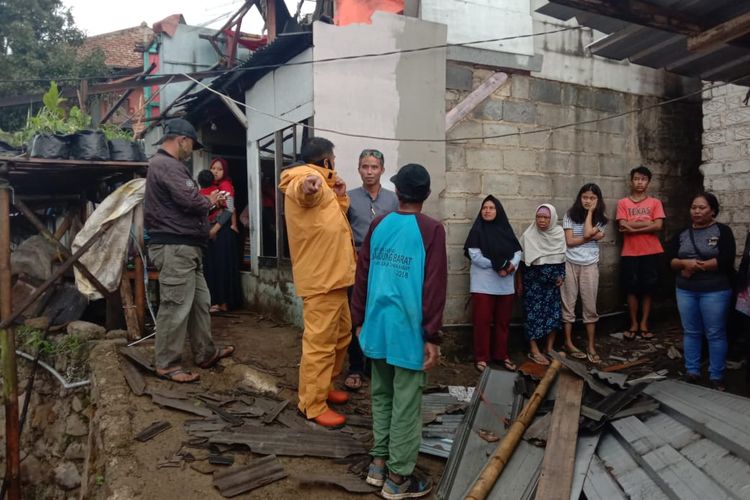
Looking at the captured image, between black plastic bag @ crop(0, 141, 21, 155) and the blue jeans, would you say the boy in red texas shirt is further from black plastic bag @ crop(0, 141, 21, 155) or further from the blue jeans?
black plastic bag @ crop(0, 141, 21, 155)

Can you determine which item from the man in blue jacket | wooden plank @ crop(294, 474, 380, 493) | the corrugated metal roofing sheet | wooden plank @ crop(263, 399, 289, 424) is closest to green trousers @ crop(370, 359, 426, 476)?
the man in blue jacket

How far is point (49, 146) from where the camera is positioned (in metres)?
5.10

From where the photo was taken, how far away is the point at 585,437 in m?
2.96

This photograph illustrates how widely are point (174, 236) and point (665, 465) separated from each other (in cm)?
362

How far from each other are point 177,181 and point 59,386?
3076mm

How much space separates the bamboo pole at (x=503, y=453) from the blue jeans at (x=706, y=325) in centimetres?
191

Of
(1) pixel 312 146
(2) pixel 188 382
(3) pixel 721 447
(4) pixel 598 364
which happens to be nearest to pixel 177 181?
(1) pixel 312 146

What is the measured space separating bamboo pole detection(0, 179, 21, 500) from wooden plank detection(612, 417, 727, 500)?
547cm

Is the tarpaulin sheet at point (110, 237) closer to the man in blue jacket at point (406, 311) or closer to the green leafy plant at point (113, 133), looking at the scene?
the green leafy plant at point (113, 133)

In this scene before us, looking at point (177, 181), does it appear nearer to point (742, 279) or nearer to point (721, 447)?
point (721, 447)

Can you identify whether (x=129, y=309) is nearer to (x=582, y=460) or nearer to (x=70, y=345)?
(x=70, y=345)

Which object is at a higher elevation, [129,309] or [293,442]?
[129,309]

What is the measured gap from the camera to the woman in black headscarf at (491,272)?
5180mm

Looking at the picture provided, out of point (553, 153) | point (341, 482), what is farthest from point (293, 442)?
point (553, 153)
